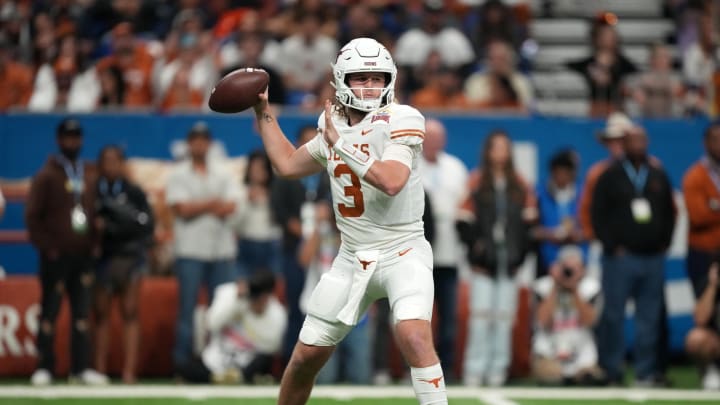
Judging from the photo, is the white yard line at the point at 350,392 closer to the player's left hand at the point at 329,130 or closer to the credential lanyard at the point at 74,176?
the credential lanyard at the point at 74,176

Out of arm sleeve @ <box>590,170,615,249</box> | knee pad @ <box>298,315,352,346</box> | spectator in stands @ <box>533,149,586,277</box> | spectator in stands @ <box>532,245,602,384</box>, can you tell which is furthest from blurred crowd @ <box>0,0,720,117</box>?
knee pad @ <box>298,315,352,346</box>

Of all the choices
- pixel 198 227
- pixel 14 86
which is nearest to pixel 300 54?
pixel 14 86

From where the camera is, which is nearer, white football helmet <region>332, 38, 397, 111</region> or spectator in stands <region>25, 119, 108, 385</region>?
white football helmet <region>332, 38, 397, 111</region>

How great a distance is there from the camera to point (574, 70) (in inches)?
565

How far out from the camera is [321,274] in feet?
35.4

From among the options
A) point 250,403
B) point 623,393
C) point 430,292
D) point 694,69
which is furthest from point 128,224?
point 694,69

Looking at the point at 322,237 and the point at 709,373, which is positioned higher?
the point at 322,237

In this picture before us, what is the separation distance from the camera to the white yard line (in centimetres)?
972

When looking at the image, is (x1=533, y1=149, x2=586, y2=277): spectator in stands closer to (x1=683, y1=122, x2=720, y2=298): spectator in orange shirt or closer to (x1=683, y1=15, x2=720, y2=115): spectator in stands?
(x1=683, y1=122, x2=720, y2=298): spectator in orange shirt

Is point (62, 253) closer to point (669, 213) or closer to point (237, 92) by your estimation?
point (237, 92)

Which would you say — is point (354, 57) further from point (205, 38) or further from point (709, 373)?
point (205, 38)

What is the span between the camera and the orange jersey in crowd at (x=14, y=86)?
1403cm

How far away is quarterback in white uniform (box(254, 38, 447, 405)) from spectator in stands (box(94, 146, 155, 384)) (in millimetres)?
4383

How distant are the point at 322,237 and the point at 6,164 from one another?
3484mm
